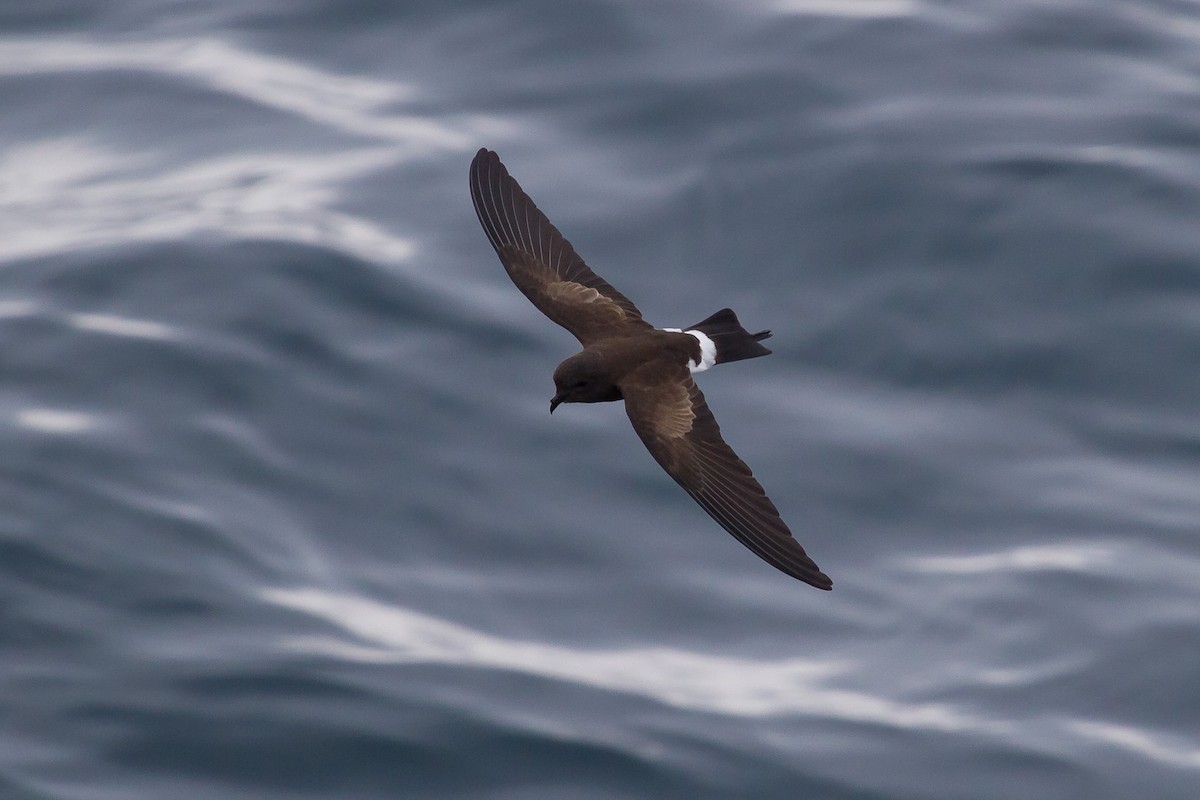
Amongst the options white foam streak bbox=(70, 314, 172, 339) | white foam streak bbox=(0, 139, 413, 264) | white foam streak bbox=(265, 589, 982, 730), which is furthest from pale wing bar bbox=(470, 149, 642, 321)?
white foam streak bbox=(70, 314, 172, 339)

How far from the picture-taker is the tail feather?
33.7 ft

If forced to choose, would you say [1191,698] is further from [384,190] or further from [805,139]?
[384,190]

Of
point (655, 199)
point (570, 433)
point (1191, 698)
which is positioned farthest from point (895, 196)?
point (1191, 698)

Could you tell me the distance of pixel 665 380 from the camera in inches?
395

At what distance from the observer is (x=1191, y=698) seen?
705 inches

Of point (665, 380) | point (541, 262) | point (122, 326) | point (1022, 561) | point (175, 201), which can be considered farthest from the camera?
point (175, 201)

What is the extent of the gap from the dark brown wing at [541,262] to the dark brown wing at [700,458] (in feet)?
2.80

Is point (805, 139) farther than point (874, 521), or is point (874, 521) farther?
point (805, 139)

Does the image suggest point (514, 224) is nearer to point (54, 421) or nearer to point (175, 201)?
point (54, 421)

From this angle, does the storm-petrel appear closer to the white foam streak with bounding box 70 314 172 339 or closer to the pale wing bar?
the pale wing bar

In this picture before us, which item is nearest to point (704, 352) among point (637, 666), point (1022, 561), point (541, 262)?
point (541, 262)

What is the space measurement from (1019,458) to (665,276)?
12.9 feet

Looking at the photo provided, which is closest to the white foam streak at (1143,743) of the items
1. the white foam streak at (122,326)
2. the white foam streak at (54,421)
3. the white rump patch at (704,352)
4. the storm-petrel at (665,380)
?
the storm-petrel at (665,380)

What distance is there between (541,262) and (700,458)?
6.84 ft
